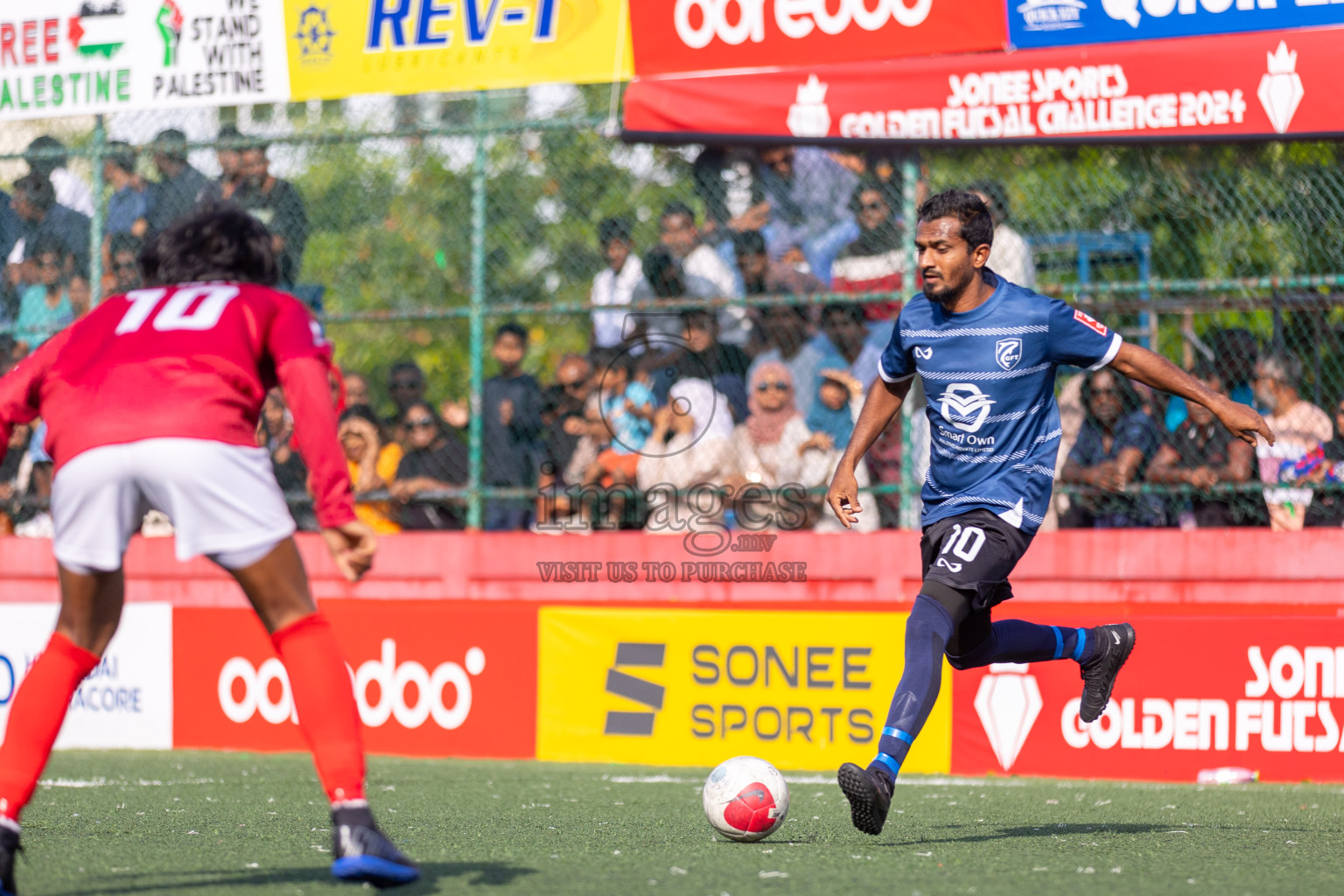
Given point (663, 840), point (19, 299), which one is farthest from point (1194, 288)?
point (19, 299)

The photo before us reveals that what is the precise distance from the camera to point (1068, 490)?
9930 mm

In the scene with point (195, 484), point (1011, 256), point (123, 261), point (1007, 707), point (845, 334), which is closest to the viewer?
point (195, 484)

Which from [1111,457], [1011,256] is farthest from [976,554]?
[1011,256]

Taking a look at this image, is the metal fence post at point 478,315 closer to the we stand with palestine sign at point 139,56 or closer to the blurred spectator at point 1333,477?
the we stand with palestine sign at point 139,56

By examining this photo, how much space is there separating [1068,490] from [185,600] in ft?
18.9

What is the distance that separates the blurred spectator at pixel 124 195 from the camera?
482 inches

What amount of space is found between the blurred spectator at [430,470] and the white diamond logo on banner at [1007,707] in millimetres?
3800

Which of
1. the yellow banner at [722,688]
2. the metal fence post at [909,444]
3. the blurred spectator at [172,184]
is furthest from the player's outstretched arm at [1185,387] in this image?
the blurred spectator at [172,184]

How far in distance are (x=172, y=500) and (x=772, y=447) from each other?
21.6 ft

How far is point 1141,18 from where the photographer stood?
34.4 feet

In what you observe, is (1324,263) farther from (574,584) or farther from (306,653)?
(306,653)

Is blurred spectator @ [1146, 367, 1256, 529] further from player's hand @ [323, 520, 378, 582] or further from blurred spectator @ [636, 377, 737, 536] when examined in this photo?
player's hand @ [323, 520, 378, 582]

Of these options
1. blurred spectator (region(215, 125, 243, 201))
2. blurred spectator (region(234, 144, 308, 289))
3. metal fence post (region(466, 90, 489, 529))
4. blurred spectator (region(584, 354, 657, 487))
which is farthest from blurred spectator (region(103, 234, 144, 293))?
blurred spectator (region(584, 354, 657, 487))

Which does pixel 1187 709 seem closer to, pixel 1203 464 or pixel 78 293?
pixel 1203 464
